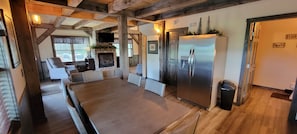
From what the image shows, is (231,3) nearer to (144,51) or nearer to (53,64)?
(144,51)

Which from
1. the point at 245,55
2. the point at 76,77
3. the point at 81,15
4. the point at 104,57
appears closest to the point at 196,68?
the point at 245,55

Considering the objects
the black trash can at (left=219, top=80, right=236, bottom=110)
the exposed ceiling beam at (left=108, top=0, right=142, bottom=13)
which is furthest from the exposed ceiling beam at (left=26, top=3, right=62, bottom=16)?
the black trash can at (left=219, top=80, right=236, bottom=110)

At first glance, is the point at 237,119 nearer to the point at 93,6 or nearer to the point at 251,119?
the point at 251,119

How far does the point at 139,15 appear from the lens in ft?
11.3

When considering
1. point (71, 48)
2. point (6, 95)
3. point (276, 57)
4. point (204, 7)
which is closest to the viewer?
point (6, 95)

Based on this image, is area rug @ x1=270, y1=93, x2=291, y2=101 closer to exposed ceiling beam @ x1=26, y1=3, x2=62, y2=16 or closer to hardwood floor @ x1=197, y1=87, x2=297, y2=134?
hardwood floor @ x1=197, y1=87, x2=297, y2=134

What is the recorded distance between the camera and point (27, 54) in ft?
7.35

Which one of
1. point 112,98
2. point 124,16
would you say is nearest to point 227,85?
point 112,98

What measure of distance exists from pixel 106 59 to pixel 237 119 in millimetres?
6812

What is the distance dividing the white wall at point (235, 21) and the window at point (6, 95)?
3.81 meters

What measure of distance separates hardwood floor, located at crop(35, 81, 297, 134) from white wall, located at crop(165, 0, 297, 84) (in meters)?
0.81

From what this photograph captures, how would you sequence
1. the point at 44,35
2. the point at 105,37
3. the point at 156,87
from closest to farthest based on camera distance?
the point at 156,87 → the point at 44,35 → the point at 105,37

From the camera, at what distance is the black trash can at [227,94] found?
2842 mm

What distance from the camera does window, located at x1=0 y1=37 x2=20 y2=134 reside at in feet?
4.02
